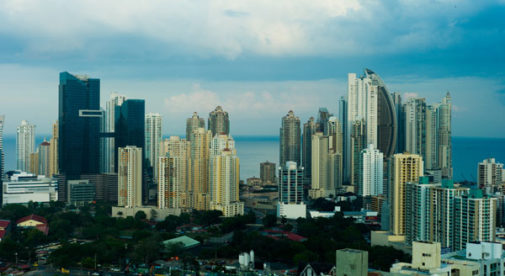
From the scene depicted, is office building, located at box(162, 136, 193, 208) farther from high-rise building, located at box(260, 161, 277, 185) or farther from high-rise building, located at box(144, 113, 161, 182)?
high-rise building, located at box(260, 161, 277, 185)

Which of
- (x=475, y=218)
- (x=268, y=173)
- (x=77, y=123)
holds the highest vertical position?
(x=77, y=123)

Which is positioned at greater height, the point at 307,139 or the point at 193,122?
the point at 193,122

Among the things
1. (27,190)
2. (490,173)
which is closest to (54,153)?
(27,190)

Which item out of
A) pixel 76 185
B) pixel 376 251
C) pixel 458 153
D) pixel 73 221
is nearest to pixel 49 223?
pixel 73 221

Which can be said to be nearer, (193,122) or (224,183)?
(224,183)

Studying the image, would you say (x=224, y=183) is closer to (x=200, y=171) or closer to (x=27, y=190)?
(x=200, y=171)

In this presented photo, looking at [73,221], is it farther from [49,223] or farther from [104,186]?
[104,186]
